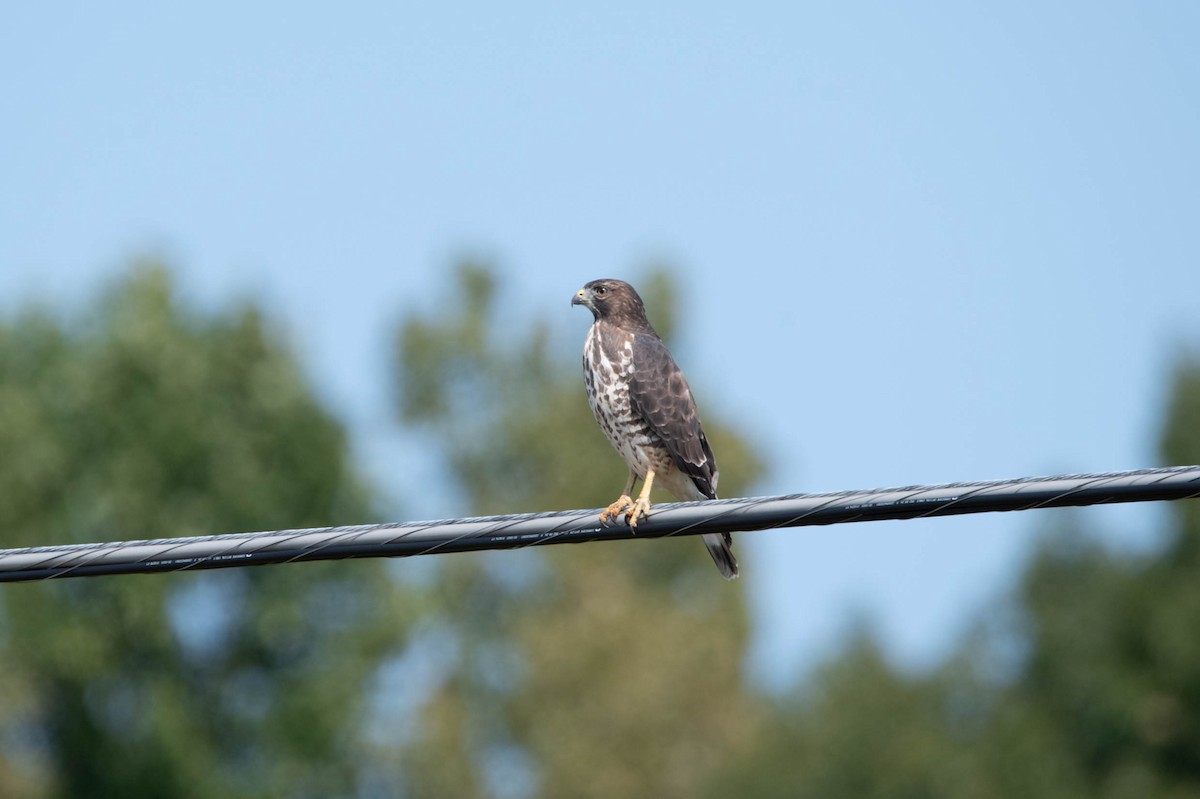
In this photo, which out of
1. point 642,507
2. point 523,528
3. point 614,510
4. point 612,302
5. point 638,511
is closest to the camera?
point 523,528

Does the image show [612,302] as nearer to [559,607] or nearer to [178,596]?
[178,596]

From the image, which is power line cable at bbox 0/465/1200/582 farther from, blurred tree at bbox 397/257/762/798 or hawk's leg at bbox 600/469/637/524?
blurred tree at bbox 397/257/762/798

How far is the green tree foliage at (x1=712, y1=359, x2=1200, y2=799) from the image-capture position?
3781 centimetres

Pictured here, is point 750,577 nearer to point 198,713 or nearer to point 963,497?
point 198,713

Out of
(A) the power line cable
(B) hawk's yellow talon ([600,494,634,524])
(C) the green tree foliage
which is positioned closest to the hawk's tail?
(B) hawk's yellow talon ([600,494,634,524])

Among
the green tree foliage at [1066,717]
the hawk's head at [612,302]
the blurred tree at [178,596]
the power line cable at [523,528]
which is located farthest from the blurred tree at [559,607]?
the power line cable at [523,528]

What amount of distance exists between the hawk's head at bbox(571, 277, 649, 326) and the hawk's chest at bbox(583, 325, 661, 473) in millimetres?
274

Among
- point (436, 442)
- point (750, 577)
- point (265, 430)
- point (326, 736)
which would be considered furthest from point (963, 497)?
point (436, 442)

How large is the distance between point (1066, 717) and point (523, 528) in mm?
36646

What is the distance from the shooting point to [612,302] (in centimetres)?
1140

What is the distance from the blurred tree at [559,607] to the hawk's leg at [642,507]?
3213cm

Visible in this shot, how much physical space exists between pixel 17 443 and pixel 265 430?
4846 mm

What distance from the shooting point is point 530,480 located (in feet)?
194

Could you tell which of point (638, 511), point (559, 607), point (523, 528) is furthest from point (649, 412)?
point (559, 607)
